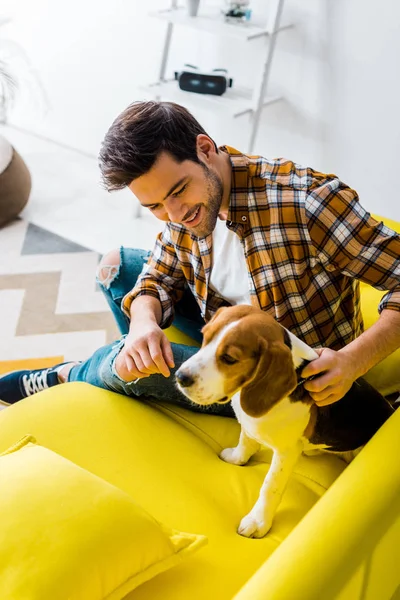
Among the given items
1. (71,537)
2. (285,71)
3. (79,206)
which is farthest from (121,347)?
(79,206)

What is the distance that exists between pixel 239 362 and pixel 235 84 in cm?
224

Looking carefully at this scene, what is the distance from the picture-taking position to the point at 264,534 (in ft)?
4.28

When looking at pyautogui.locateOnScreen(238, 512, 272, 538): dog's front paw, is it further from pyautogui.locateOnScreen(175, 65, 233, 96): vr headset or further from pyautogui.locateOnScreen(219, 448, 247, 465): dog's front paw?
pyautogui.locateOnScreen(175, 65, 233, 96): vr headset

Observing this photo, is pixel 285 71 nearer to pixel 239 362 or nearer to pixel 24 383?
pixel 24 383

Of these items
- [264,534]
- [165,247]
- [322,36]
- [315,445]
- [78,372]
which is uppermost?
[322,36]

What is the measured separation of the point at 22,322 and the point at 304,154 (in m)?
1.40

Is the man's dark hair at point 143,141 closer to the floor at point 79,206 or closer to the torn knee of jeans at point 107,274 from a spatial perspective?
the torn knee of jeans at point 107,274

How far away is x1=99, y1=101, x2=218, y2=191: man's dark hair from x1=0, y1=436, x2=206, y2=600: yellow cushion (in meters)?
0.57

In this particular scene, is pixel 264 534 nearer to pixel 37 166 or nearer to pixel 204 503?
pixel 204 503

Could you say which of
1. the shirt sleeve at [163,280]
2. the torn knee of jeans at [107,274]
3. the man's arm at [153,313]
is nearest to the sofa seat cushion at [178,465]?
the man's arm at [153,313]

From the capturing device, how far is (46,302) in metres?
2.70

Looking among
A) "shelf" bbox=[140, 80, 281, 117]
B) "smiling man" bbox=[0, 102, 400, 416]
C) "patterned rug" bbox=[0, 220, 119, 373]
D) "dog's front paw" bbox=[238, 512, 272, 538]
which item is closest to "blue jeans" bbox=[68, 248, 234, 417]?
"smiling man" bbox=[0, 102, 400, 416]

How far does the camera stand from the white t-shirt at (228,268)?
61.8 inches

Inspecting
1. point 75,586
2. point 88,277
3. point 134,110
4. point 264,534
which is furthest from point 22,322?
point 75,586
